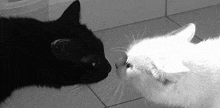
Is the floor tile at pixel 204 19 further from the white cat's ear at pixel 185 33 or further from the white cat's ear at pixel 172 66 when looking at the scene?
the white cat's ear at pixel 172 66

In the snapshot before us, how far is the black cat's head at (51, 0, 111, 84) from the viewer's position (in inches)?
93.0

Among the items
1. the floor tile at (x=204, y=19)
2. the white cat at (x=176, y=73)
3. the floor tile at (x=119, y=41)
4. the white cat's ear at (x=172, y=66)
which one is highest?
the white cat's ear at (x=172, y=66)

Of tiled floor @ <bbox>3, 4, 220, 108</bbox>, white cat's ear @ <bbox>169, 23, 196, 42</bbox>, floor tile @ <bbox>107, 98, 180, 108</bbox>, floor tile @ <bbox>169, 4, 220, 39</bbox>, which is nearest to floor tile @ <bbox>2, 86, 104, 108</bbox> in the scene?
tiled floor @ <bbox>3, 4, 220, 108</bbox>

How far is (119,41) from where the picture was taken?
370 centimetres

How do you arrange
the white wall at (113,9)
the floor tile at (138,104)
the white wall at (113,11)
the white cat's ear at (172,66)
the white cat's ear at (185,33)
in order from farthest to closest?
the white wall at (113,11)
the white wall at (113,9)
the floor tile at (138,104)
the white cat's ear at (185,33)
the white cat's ear at (172,66)

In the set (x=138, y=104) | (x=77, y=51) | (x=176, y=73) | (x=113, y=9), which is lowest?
(x=138, y=104)

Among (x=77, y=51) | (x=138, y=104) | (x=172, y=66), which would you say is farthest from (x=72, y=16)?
(x=138, y=104)

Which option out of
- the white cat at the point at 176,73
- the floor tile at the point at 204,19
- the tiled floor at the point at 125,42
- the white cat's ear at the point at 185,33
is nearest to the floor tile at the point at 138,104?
the tiled floor at the point at 125,42

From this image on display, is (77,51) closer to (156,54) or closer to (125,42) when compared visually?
(156,54)

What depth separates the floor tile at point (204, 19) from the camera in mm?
3783

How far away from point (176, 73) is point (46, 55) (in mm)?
673

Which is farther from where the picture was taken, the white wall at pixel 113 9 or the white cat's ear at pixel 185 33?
the white wall at pixel 113 9

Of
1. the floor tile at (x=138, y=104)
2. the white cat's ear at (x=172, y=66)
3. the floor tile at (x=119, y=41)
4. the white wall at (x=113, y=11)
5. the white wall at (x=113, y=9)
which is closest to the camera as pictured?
the white cat's ear at (x=172, y=66)

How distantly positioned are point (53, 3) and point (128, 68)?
1368mm
